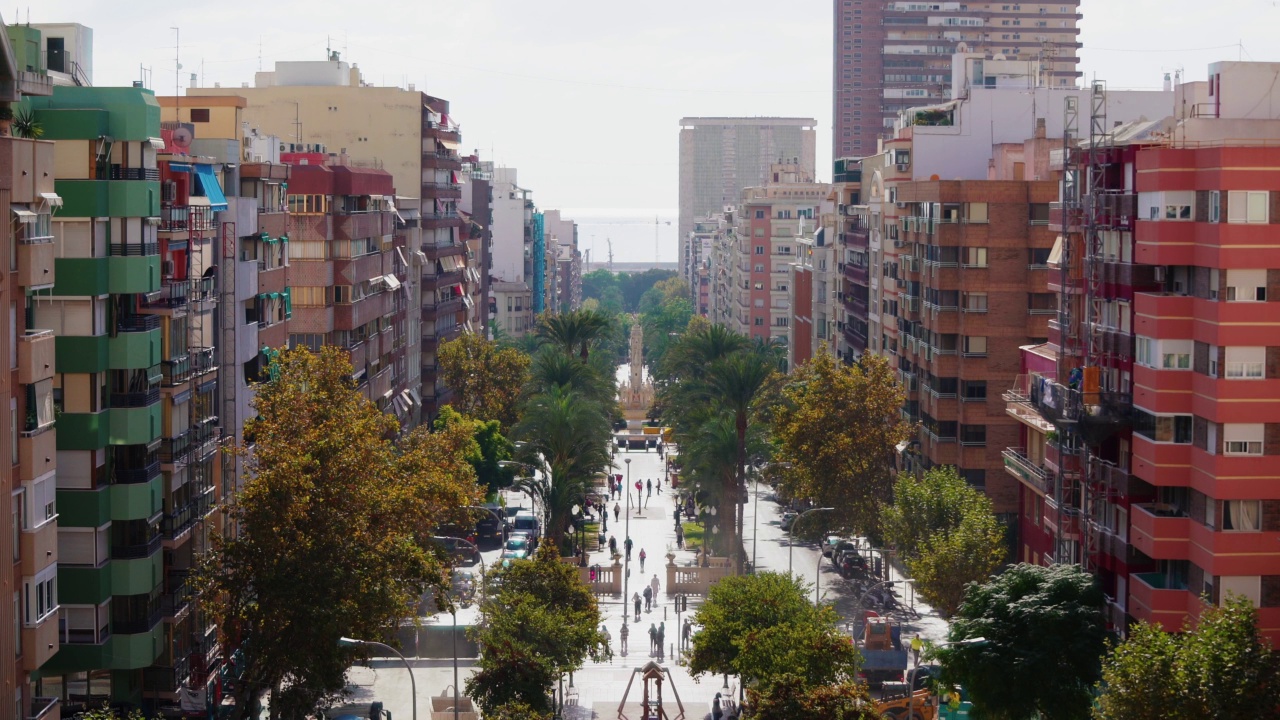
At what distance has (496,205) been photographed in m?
186

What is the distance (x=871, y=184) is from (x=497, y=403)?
23801 millimetres

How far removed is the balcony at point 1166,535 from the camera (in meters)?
44.8

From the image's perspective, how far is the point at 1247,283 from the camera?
43375 mm

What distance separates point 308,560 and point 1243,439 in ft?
75.5

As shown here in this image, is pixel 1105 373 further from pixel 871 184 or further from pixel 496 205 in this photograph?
pixel 496 205

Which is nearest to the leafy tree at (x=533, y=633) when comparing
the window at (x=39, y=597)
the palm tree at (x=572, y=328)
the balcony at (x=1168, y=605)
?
the window at (x=39, y=597)

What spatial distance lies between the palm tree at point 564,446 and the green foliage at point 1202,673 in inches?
1732

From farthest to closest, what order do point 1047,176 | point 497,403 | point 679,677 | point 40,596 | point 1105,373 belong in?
1. point 497,403
2. point 1047,176
3. point 679,677
4. point 1105,373
5. point 40,596

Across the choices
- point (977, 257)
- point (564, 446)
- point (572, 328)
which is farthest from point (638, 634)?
point (572, 328)

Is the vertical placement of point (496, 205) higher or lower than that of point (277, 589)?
higher

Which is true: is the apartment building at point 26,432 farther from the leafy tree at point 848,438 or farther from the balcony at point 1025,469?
the leafy tree at point 848,438

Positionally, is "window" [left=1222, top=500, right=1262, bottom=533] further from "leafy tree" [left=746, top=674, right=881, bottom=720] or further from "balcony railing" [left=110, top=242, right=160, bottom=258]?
"balcony railing" [left=110, top=242, right=160, bottom=258]

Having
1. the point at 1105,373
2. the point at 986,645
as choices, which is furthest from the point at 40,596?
the point at 1105,373

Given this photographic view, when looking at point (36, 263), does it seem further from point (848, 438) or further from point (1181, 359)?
point (848, 438)
